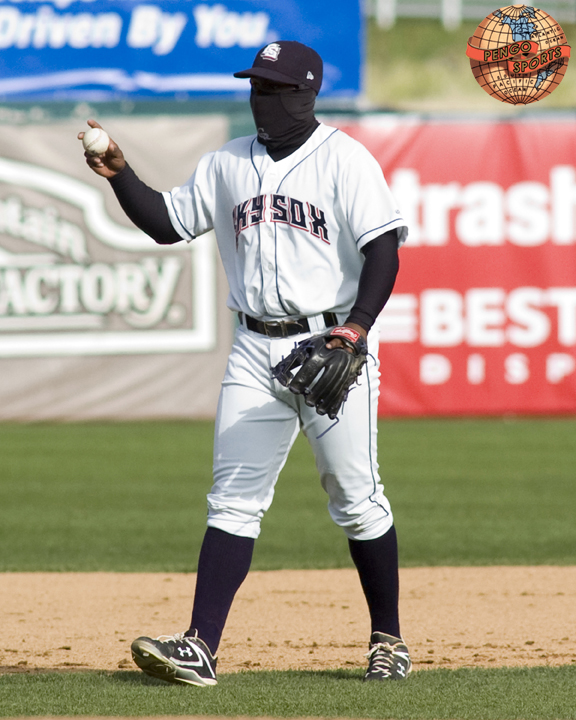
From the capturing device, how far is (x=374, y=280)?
3.13m

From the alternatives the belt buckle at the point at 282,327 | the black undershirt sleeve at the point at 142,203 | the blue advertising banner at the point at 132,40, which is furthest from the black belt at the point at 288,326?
the blue advertising banner at the point at 132,40

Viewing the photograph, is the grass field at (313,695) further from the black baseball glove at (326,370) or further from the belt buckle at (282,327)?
the belt buckle at (282,327)

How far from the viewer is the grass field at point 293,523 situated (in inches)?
118

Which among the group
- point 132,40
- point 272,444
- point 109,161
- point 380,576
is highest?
point 132,40

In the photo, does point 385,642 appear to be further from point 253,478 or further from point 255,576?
point 255,576

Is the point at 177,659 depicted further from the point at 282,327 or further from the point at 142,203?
the point at 142,203

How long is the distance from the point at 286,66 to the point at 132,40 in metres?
8.37

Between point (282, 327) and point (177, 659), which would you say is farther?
point (282, 327)

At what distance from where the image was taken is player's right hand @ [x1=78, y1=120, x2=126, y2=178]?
10.9 ft

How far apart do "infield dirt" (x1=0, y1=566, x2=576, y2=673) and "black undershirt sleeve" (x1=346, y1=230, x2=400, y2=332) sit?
113 centimetres

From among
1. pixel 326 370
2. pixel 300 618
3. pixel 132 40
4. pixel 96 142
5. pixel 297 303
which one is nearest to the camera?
pixel 326 370

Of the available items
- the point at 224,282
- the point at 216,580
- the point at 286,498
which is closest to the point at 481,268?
the point at 224,282

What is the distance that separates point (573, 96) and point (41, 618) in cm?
1451

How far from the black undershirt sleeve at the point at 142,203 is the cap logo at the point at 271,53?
513mm
